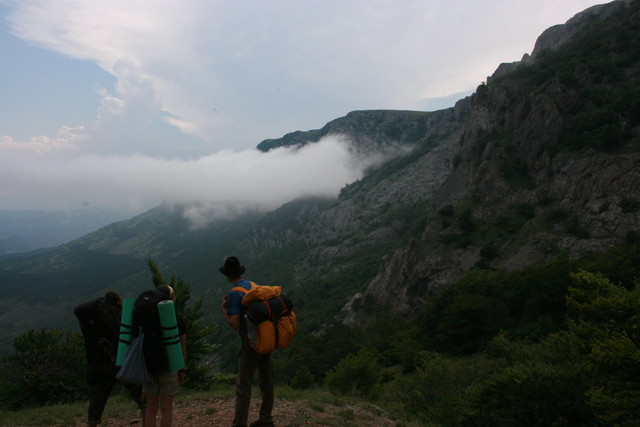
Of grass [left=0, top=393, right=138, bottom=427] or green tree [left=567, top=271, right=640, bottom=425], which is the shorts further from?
green tree [left=567, top=271, right=640, bottom=425]

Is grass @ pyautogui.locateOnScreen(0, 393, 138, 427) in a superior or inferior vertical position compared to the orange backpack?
inferior

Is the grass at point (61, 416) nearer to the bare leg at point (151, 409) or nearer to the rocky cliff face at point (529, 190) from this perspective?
the bare leg at point (151, 409)

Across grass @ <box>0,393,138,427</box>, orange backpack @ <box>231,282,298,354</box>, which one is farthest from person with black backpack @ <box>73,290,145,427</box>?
grass @ <box>0,393,138,427</box>

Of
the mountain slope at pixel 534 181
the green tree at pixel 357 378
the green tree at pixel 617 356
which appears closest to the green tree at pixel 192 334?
the mountain slope at pixel 534 181

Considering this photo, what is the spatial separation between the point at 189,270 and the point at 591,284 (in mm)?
192832

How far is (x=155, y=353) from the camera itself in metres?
4.52

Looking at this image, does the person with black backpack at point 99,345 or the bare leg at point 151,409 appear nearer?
the bare leg at point 151,409

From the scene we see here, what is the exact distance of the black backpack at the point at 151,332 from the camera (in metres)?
4.50

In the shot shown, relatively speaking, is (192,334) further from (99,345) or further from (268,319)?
(268,319)

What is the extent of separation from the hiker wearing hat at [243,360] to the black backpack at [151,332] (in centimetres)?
85

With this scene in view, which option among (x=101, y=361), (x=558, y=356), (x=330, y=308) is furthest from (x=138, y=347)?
(x=330, y=308)

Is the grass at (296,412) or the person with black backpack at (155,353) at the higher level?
the person with black backpack at (155,353)

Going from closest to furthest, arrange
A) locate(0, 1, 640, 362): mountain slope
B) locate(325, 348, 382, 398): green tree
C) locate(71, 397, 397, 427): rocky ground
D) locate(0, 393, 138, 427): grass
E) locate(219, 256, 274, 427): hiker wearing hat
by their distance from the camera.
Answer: locate(219, 256, 274, 427): hiker wearing hat < locate(71, 397, 397, 427): rocky ground < locate(0, 393, 138, 427): grass < locate(325, 348, 382, 398): green tree < locate(0, 1, 640, 362): mountain slope

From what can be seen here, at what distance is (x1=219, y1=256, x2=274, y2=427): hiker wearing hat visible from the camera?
4989 millimetres
